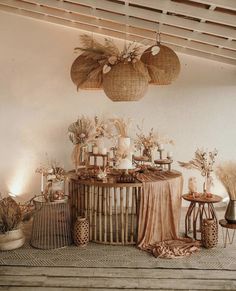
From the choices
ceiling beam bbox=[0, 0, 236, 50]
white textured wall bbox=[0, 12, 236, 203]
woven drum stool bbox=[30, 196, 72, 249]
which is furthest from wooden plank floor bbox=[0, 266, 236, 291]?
ceiling beam bbox=[0, 0, 236, 50]

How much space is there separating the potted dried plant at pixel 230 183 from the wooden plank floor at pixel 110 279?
0.84 m

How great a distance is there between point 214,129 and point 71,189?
120 inches

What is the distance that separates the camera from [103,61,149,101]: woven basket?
150 inches

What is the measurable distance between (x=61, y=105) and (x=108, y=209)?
8.51 feet

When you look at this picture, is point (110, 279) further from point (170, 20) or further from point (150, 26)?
point (150, 26)

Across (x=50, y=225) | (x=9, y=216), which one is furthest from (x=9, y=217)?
(x=50, y=225)

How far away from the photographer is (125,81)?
380cm

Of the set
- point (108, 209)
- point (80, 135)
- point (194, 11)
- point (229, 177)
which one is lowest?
point (108, 209)

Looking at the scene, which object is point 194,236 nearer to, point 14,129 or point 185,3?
point 185,3

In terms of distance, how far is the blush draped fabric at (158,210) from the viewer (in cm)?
459

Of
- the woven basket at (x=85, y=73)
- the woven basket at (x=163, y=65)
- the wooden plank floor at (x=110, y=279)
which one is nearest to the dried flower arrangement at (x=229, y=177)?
the wooden plank floor at (x=110, y=279)

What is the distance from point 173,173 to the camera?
5105 millimetres

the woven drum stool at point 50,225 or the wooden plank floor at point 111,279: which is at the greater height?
the woven drum stool at point 50,225

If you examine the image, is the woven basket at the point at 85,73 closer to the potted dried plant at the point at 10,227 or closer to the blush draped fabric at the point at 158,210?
the blush draped fabric at the point at 158,210
